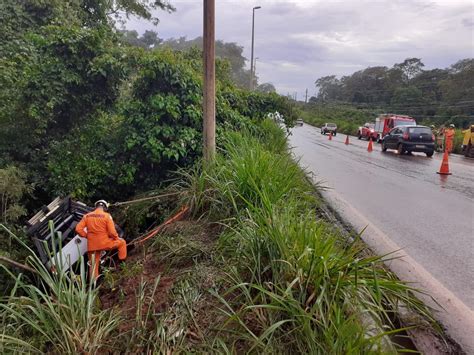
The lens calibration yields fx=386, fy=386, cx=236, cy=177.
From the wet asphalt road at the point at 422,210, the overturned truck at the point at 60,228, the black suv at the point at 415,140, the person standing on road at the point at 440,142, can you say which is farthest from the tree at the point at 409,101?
the overturned truck at the point at 60,228

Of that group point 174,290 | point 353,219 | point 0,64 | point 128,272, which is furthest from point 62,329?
point 0,64

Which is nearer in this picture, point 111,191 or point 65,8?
point 111,191

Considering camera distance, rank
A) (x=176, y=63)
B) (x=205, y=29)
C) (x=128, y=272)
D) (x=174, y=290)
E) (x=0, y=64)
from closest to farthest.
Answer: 1. (x=174, y=290)
2. (x=128, y=272)
3. (x=205, y=29)
4. (x=176, y=63)
5. (x=0, y=64)

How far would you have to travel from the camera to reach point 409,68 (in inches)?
2601

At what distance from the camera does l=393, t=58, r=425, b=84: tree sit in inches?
2520

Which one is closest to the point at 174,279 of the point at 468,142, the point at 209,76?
the point at 209,76

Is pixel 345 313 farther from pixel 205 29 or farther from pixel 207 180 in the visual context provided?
pixel 205 29

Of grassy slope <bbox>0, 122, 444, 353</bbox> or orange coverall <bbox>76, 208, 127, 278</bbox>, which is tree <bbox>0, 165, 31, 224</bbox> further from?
grassy slope <bbox>0, 122, 444, 353</bbox>

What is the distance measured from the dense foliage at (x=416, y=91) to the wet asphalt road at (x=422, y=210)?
111 ft

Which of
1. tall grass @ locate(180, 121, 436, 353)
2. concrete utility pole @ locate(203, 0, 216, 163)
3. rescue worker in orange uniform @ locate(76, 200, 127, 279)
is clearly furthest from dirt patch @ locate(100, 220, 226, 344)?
concrete utility pole @ locate(203, 0, 216, 163)

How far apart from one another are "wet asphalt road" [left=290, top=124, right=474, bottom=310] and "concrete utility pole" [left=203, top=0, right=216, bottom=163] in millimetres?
2856

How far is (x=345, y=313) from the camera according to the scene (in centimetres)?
273

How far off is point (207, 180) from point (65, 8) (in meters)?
11.4

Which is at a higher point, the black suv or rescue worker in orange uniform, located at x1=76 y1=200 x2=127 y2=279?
rescue worker in orange uniform, located at x1=76 y1=200 x2=127 y2=279
